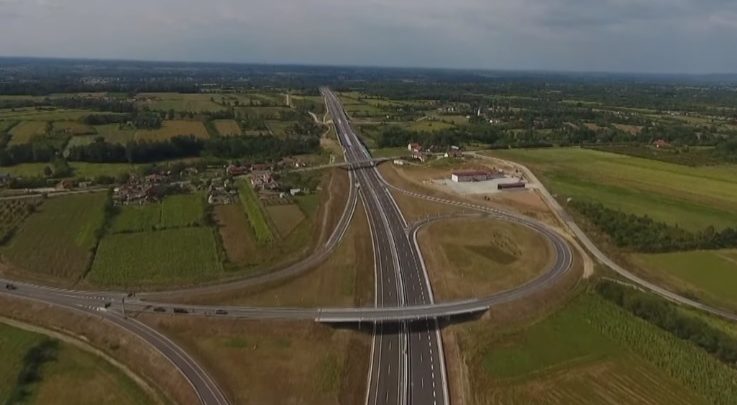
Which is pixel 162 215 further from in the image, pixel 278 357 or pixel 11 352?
pixel 278 357

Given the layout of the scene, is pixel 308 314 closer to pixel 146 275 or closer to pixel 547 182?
pixel 146 275

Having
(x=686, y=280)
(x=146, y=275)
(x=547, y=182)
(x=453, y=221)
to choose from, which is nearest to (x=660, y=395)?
(x=686, y=280)

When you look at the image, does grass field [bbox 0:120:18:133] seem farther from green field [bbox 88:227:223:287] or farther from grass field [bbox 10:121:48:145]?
green field [bbox 88:227:223:287]

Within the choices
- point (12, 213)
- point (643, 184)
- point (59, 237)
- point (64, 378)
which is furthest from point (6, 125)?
point (643, 184)

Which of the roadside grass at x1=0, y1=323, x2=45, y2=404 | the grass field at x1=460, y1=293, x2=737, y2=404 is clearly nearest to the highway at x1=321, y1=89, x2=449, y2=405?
the grass field at x1=460, y1=293, x2=737, y2=404

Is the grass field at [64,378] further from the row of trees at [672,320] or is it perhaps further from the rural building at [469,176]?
the rural building at [469,176]

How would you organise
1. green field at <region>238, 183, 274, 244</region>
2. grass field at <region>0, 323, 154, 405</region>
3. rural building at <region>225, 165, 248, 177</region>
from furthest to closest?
1. rural building at <region>225, 165, 248, 177</region>
2. green field at <region>238, 183, 274, 244</region>
3. grass field at <region>0, 323, 154, 405</region>
